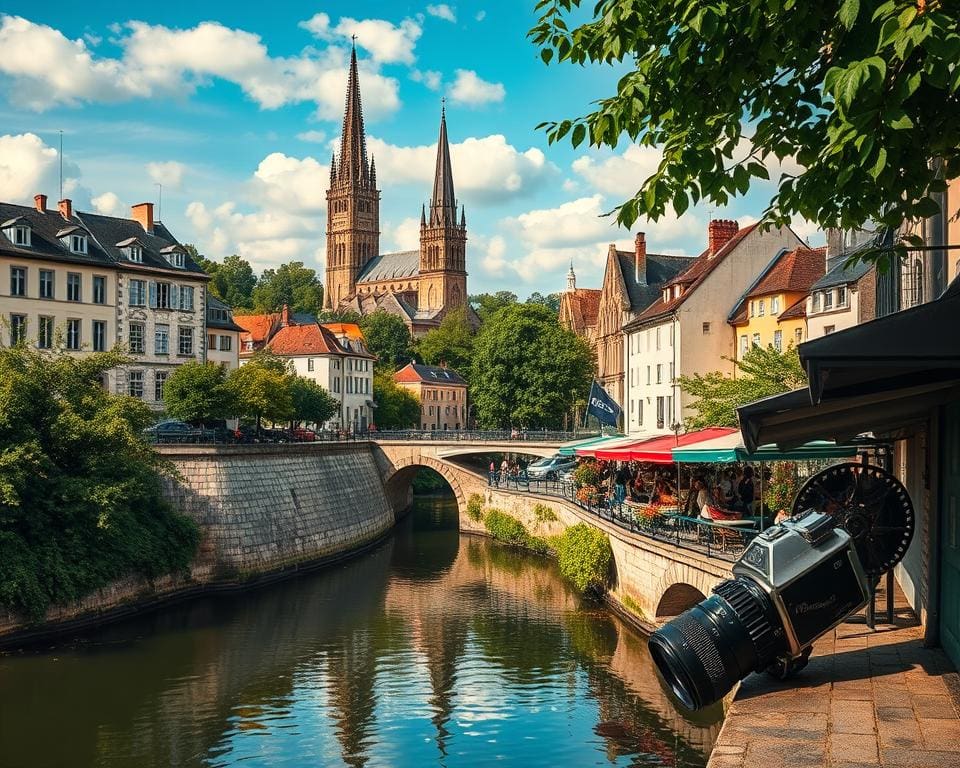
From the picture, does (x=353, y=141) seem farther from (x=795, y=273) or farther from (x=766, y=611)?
(x=766, y=611)

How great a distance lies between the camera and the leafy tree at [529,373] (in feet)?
257

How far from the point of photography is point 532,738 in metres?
22.0

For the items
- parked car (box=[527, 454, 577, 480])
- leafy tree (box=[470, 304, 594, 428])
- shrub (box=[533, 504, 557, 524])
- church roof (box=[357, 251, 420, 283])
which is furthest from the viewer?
church roof (box=[357, 251, 420, 283])

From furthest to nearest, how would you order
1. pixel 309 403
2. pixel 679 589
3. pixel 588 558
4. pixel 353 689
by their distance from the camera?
pixel 309 403, pixel 588 558, pixel 353 689, pixel 679 589

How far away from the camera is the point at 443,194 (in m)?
179

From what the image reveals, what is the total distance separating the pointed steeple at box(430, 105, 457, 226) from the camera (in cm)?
16738

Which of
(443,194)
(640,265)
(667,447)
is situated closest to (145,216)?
(640,265)

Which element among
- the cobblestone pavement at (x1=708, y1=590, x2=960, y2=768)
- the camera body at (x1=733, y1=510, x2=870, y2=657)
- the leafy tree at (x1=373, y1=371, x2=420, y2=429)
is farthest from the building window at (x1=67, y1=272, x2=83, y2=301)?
the leafy tree at (x1=373, y1=371, x2=420, y2=429)

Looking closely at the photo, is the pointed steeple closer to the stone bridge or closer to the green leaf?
the stone bridge

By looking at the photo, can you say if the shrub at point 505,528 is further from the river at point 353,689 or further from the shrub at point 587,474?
the river at point 353,689

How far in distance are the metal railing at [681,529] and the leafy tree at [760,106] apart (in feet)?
43.4

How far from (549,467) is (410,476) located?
9.30 metres

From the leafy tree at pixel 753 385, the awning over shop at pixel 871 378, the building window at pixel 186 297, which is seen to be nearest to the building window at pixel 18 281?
the building window at pixel 186 297

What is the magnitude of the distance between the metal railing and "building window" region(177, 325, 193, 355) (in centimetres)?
2346
